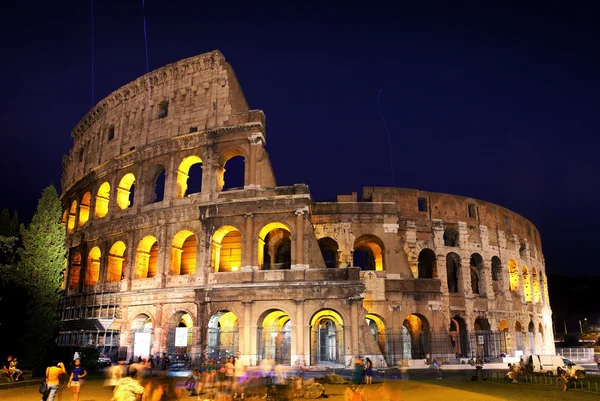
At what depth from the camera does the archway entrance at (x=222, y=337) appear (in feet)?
71.5

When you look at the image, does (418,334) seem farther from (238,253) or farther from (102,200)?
(102,200)

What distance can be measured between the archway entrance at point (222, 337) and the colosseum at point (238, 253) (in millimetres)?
73

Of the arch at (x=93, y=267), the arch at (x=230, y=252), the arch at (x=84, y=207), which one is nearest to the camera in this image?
the arch at (x=230, y=252)

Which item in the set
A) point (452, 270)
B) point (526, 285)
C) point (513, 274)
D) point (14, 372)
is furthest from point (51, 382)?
point (526, 285)

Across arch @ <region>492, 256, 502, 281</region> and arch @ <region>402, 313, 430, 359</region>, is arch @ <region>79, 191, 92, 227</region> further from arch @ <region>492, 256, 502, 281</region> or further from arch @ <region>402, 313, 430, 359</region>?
arch @ <region>492, 256, 502, 281</region>

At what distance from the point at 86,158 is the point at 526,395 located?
1045 inches

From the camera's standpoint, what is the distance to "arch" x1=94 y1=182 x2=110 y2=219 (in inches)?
1045

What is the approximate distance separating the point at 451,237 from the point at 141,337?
1928 cm

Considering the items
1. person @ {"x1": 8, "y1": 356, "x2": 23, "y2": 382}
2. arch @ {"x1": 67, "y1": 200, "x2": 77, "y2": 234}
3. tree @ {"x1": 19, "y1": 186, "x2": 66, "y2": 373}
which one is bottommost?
person @ {"x1": 8, "y1": 356, "x2": 23, "y2": 382}

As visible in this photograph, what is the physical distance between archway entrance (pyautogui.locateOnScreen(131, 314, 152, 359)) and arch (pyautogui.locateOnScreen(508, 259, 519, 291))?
77.8ft

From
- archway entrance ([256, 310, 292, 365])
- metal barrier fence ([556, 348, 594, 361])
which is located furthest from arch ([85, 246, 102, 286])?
metal barrier fence ([556, 348, 594, 361])

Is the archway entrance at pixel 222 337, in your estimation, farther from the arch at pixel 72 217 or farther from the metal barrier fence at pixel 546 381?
the arch at pixel 72 217

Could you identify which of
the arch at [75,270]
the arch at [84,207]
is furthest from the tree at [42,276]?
Result: the arch at [84,207]

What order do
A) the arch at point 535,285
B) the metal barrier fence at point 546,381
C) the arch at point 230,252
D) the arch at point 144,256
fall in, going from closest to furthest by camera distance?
the metal barrier fence at point 546,381 < the arch at point 144,256 < the arch at point 230,252 < the arch at point 535,285
